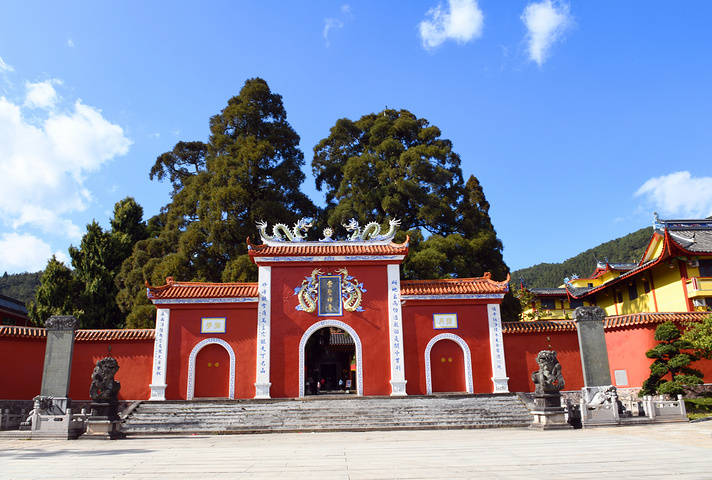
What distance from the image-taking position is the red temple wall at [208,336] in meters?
13.9

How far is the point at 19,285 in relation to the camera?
46.1 meters

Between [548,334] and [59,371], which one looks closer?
[59,371]

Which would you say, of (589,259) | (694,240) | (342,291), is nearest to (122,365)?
(342,291)

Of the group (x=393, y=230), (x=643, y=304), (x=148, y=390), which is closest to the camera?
(x=148, y=390)

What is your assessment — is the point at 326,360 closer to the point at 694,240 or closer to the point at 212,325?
the point at 212,325

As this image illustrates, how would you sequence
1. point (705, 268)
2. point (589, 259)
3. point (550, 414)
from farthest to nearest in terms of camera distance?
Result: point (589, 259) → point (705, 268) → point (550, 414)

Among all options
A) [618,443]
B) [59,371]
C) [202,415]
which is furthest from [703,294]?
[59,371]

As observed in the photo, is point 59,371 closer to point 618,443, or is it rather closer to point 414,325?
point 414,325

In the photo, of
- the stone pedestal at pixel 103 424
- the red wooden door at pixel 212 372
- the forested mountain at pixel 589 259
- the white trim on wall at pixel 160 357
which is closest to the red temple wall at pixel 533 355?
the red wooden door at pixel 212 372

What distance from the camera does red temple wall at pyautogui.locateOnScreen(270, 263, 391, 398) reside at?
45.9 ft

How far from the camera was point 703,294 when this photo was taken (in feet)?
53.7

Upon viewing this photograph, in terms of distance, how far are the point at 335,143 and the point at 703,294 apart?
17.2 m

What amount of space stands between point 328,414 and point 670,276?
14.0 metres

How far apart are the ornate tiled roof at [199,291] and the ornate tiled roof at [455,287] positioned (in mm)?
4804
